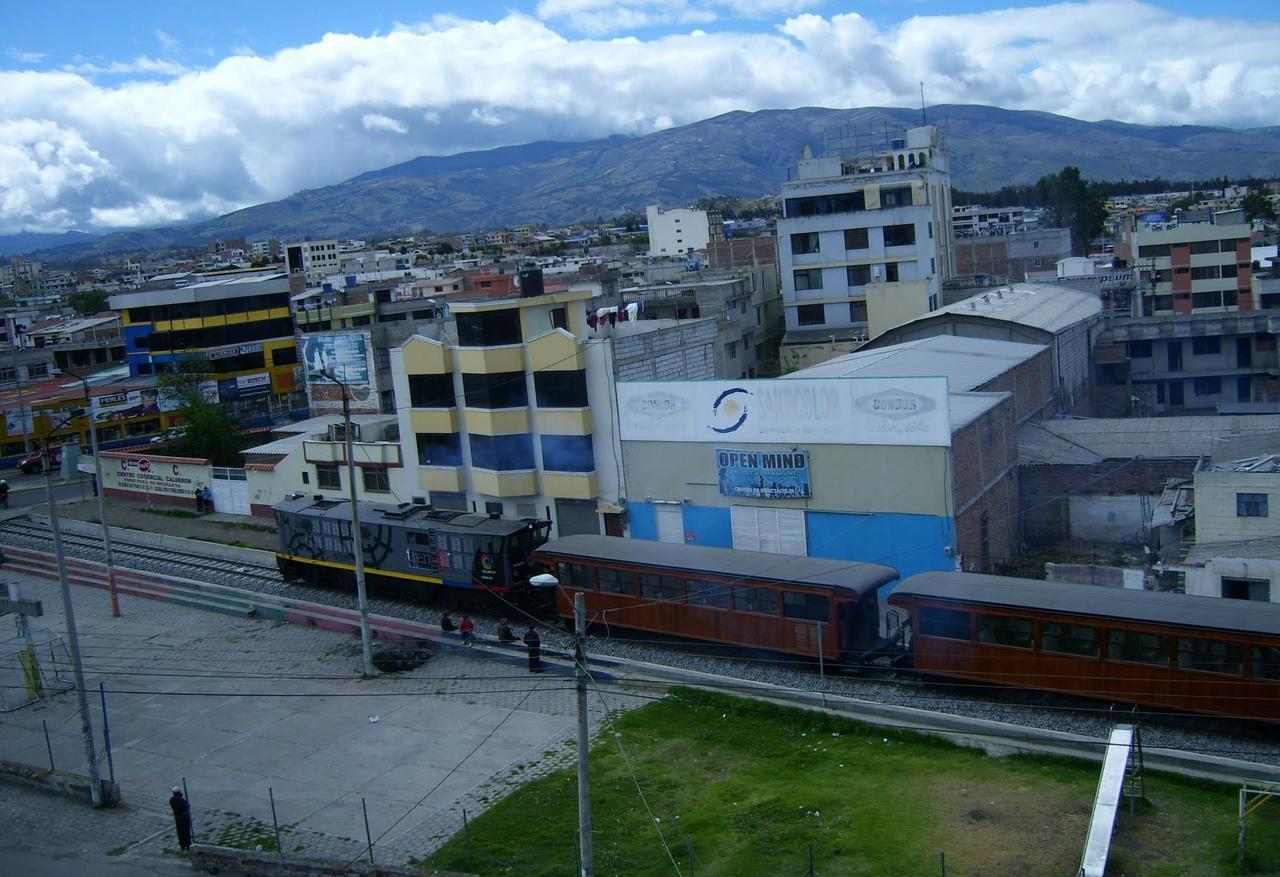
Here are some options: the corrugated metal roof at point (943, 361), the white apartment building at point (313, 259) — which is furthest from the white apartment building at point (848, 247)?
the white apartment building at point (313, 259)

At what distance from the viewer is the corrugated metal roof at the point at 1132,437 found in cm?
2894

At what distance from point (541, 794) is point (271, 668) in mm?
10033

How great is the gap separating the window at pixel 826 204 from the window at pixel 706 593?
34075mm

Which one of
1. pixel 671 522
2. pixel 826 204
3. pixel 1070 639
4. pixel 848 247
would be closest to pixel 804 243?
pixel 848 247

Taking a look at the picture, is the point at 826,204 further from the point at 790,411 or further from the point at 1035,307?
the point at 790,411

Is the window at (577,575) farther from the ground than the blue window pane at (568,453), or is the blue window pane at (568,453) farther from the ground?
the blue window pane at (568,453)

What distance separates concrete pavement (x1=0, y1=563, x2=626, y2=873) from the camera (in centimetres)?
1694

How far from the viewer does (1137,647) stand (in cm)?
1698

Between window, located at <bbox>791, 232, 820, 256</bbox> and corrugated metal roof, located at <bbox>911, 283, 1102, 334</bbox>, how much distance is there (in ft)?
28.9

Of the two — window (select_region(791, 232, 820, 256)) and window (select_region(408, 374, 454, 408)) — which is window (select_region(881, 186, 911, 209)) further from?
window (select_region(408, 374, 454, 408))

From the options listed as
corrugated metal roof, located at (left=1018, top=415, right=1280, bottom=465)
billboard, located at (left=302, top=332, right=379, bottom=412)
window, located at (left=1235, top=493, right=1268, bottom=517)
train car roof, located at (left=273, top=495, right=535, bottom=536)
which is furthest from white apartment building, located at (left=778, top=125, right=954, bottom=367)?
window, located at (left=1235, top=493, right=1268, bottom=517)

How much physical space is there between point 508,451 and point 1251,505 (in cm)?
1773

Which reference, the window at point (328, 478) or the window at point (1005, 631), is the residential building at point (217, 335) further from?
the window at point (1005, 631)

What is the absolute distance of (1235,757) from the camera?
51.6 feet
